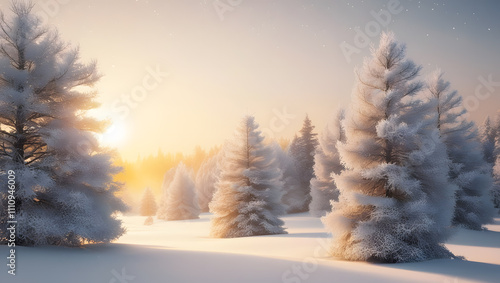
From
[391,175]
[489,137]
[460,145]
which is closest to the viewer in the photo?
[391,175]

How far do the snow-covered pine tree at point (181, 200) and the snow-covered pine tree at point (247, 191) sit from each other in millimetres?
20570

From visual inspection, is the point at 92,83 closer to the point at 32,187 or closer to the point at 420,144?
the point at 32,187

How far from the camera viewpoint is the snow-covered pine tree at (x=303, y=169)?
38406mm

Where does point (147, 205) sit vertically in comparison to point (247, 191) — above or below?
below

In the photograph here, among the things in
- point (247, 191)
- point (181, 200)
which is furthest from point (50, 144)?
point (181, 200)

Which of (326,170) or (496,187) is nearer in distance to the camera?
(326,170)

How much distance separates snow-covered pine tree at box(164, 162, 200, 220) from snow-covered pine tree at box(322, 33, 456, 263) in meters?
30.9

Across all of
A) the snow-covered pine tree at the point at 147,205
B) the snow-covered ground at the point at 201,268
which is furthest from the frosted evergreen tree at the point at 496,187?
the snow-covered pine tree at the point at 147,205

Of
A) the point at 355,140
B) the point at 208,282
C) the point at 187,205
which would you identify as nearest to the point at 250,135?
the point at 355,140

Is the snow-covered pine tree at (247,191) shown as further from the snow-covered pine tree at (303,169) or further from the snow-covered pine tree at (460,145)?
the snow-covered pine tree at (303,169)

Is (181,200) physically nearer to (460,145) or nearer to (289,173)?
(289,173)

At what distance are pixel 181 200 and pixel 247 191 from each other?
22.4 meters

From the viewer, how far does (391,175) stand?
10.2m

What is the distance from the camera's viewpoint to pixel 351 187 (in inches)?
438
